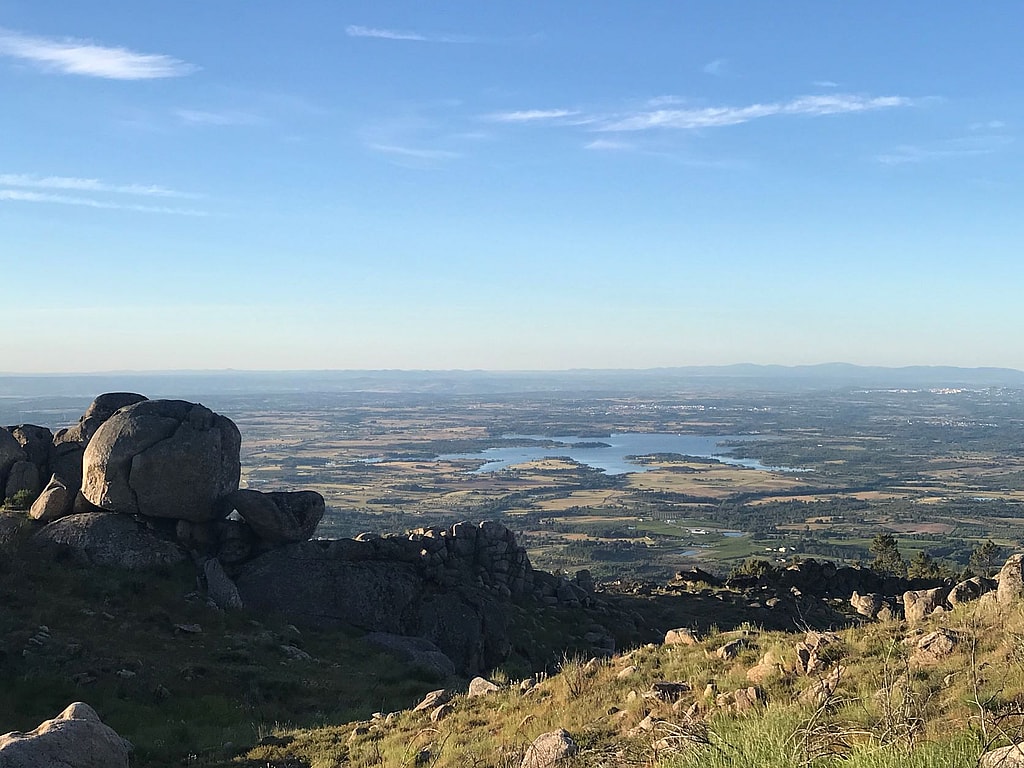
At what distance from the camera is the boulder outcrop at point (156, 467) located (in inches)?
1200

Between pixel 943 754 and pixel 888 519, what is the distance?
126680 mm

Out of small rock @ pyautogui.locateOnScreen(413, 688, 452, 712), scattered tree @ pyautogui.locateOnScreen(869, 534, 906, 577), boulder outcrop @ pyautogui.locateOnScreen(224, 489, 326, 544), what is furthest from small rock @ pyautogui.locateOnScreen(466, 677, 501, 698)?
scattered tree @ pyautogui.locateOnScreen(869, 534, 906, 577)

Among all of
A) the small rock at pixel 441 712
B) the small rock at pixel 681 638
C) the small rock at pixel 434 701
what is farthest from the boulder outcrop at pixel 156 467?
the small rock at pixel 681 638

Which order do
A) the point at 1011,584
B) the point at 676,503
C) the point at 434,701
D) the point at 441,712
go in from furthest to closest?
the point at 676,503, the point at 434,701, the point at 1011,584, the point at 441,712

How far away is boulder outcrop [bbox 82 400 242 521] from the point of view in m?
30.5

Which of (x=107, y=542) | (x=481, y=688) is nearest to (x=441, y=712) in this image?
(x=481, y=688)

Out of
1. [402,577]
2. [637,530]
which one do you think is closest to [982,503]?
[637,530]

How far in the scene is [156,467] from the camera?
1204 inches

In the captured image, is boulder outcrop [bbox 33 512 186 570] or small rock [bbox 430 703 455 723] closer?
small rock [bbox 430 703 455 723]

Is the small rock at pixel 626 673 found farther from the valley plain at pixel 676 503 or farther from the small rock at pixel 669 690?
the valley plain at pixel 676 503

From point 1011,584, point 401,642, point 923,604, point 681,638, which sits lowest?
point 401,642

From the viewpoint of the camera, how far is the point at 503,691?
51.2ft

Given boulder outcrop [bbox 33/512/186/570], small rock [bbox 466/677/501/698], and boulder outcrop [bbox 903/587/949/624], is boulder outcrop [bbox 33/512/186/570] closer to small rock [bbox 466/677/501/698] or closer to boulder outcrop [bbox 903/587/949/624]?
small rock [bbox 466/677/501/698]

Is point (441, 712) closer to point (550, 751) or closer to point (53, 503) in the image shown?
point (550, 751)
